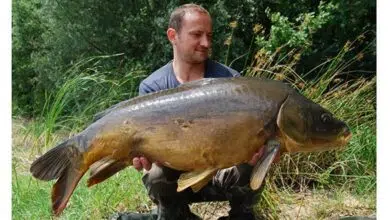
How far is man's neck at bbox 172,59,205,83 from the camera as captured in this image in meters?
2.58

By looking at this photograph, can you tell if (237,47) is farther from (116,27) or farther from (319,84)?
(319,84)

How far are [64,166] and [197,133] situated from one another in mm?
Answer: 480

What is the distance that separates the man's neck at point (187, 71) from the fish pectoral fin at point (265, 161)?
2.01ft

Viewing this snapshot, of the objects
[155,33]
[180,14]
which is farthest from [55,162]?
[155,33]

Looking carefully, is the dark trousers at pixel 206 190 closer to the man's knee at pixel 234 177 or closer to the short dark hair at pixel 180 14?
the man's knee at pixel 234 177

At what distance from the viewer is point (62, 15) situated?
7.59 m

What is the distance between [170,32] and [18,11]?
682 centimetres

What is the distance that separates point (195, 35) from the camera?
7.94 feet

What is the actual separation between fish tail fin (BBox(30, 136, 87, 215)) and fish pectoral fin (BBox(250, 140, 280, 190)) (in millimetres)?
593

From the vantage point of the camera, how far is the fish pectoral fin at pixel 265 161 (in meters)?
2.09

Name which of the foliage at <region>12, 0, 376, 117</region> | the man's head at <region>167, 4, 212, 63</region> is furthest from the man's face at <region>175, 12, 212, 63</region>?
the foliage at <region>12, 0, 376, 117</region>

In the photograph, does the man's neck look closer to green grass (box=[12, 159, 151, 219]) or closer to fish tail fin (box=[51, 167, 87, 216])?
fish tail fin (box=[51, 167, 87, 216])

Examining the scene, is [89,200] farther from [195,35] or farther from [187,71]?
[195,35]
